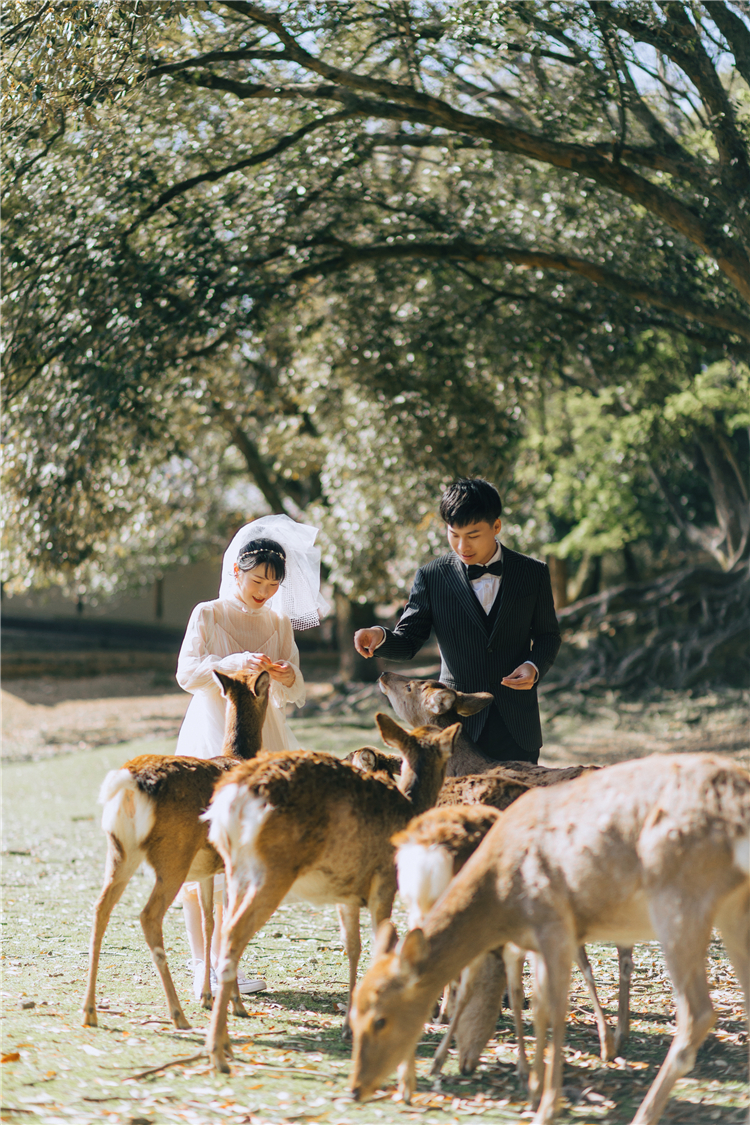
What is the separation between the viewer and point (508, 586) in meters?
4.92

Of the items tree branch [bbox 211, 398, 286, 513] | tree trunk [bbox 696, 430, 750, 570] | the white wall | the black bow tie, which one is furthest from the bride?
the white wall

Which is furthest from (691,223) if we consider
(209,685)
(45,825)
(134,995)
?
(45,825)

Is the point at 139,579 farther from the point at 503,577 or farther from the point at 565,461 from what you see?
the point at 503,577

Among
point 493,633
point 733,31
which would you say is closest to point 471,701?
point 493,633

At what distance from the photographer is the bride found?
4.91 meters

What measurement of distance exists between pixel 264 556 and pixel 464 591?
1007mm

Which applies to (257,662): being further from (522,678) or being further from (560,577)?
(560,577)

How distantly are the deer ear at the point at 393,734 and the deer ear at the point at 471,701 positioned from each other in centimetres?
43

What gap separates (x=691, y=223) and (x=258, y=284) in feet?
13.0

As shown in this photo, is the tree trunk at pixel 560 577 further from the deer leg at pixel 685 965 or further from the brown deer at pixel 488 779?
the deer leg at pixel 685 965

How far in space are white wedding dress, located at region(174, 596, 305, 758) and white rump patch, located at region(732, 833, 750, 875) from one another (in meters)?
2.54

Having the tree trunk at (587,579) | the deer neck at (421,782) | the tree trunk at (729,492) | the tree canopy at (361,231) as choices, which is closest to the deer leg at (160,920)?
the deer neck at (421,782)

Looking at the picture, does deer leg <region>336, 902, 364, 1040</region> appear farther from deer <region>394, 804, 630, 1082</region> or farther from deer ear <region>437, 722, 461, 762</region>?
deer ear <region>437, 722, 461, 762</region>

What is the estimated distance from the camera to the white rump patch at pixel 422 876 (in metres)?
3.42
